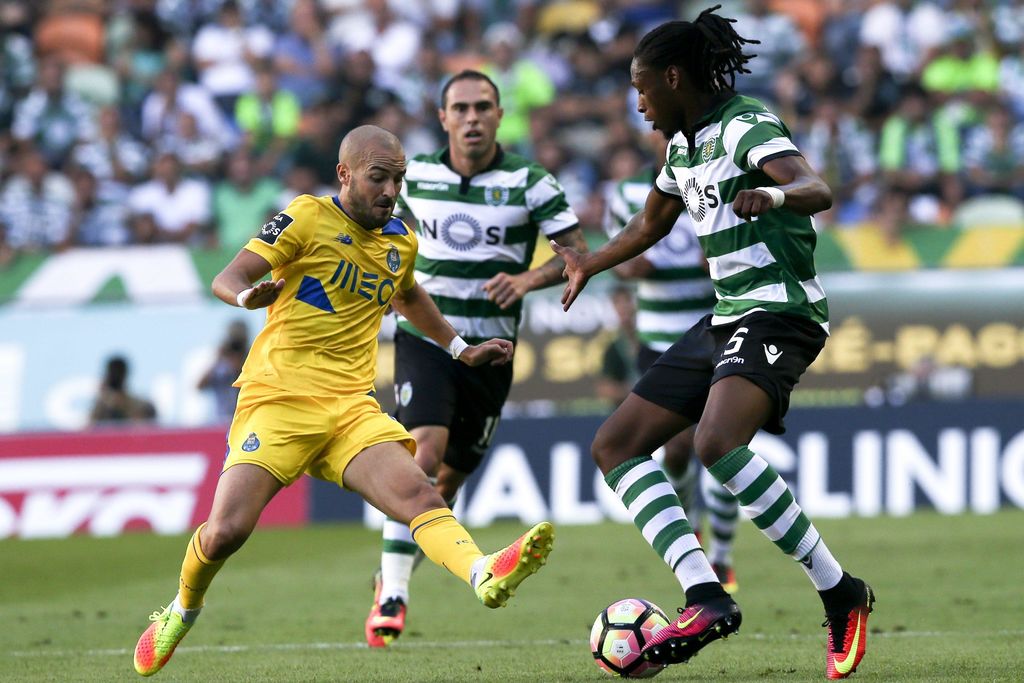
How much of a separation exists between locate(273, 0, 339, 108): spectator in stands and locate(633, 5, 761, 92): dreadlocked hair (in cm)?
1382

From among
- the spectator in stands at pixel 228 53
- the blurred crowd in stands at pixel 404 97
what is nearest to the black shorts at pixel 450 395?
the blurred crowd in stands at pixel 404 97

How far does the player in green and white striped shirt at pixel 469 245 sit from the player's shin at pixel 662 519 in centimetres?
216

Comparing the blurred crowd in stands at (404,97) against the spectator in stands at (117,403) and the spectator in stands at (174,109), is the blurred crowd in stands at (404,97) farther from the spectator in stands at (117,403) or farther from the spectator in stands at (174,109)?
the spectator in stands at (117,403)

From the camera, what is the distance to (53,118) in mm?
20391

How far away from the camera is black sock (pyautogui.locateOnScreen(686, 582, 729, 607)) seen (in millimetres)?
6258

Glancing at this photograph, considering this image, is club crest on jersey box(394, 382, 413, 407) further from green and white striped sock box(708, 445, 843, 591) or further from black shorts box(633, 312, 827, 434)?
green and white striped sock box(708, 445, 843, 591)

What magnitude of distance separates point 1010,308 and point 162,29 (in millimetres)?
11861

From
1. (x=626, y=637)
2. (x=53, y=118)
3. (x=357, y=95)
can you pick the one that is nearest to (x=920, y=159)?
(x=357, y=95)

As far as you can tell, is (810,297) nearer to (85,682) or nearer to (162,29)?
(85,682)

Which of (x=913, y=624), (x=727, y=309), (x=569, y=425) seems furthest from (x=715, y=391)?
(x=569, y=425)

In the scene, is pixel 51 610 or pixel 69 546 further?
pixel 69 546

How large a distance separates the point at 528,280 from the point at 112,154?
41.1 feet

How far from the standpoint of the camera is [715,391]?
6.45 meters

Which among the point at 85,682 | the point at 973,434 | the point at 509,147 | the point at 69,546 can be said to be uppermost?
the point at 509,147
